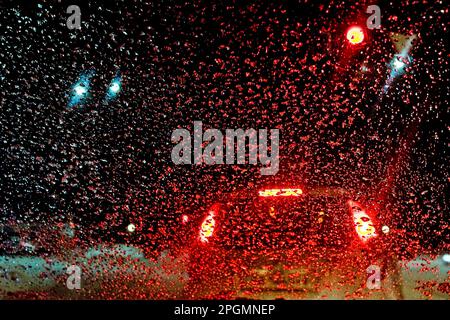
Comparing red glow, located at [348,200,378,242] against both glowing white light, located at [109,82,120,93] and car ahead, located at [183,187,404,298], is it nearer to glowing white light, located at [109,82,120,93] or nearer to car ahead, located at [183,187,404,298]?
car ahead, located at [183,187,404,298]

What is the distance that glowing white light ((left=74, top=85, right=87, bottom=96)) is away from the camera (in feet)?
6.07

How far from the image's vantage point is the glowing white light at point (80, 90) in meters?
1.85

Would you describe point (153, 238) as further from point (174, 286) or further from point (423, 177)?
point (423, 177)

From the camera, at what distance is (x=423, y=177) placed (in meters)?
2.02

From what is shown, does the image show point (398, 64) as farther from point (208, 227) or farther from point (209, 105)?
point (208, 227)

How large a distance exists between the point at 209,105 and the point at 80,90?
751mm

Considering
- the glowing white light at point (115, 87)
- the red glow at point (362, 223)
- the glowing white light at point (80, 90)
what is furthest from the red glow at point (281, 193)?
the glowing white light at point (80, 90)

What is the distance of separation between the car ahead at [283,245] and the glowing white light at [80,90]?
1.08 meters

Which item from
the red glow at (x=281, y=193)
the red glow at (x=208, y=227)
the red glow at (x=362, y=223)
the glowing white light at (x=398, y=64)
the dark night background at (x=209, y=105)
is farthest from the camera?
the red glow at (x=281, y=193)

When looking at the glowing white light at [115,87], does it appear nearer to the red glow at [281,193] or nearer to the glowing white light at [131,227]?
the glowing white light at [131,227]

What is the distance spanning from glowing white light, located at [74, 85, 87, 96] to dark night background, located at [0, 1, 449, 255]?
0.06 m

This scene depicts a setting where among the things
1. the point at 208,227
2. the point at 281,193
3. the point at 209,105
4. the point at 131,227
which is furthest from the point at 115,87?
the point at 281,193

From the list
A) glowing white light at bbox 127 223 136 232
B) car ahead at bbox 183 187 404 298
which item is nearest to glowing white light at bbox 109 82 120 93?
glowing white light at bbox 127 223 136 232

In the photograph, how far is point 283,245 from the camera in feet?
6.47
